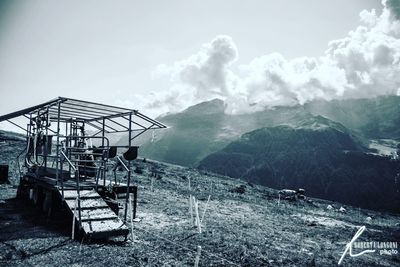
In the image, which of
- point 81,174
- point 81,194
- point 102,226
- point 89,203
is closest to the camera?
point 102,226

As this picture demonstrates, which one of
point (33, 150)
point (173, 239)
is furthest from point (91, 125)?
point (173, 239)

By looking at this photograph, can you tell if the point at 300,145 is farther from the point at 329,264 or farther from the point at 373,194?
the point at 329,264

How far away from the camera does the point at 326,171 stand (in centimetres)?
16362

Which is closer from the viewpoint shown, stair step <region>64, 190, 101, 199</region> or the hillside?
the hillside

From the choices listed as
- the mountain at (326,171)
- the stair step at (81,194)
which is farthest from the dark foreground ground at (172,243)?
the mountain at (326,171)

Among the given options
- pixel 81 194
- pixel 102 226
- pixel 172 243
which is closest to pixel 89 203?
pixel 81 194

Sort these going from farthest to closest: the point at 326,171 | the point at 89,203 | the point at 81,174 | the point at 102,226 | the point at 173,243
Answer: the point at 326,171 < the point at 81,174 < the point at 89,203 < the point at 173,243 < the point at 102,226

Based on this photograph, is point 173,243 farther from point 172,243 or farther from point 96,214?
point 96,214

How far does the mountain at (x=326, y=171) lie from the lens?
14162 cm

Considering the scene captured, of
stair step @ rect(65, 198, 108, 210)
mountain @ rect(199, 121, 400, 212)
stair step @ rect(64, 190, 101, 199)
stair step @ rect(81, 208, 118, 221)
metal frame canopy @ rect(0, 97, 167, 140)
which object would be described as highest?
metal frame canopy @ rect(0, 97, 167, 140)

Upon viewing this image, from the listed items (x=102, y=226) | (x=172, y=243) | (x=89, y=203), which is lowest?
(x=172, y=243)

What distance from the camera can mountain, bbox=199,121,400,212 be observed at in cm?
14162

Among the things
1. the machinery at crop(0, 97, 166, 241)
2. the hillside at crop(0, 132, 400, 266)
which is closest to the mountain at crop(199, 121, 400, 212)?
the hillside at crop(0, 132, 400, 266)

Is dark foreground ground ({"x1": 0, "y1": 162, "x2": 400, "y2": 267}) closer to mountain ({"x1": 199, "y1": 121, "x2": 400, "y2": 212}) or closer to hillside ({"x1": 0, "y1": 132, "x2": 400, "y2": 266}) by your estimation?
hillside ({"x1": 0, "y1": 132, "x2": 400, "y2": 266})
